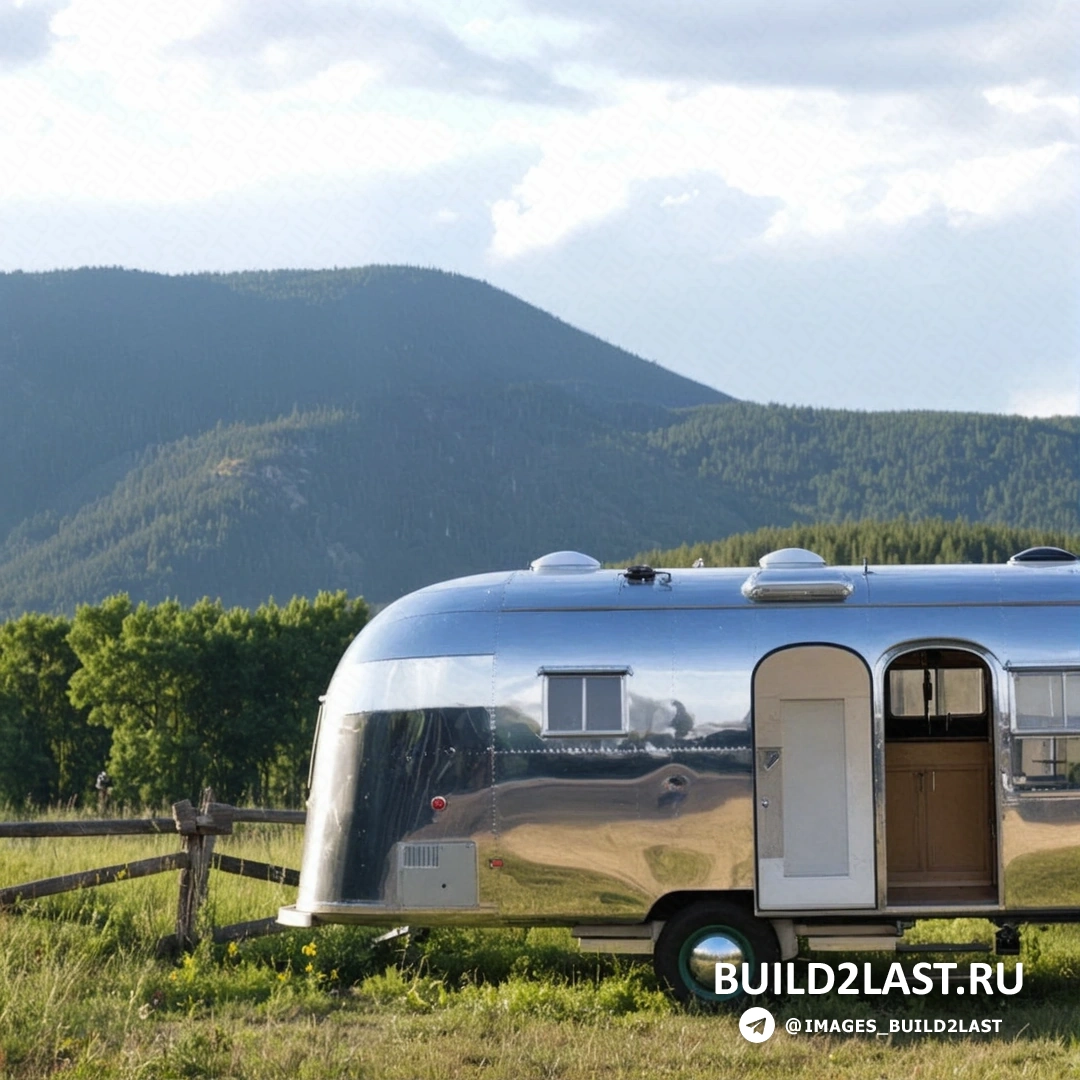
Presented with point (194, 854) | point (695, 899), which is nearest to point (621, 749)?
point (695, 899)

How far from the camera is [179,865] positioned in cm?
1223

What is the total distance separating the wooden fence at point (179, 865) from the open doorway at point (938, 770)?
4848 mm

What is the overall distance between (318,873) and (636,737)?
237 cm

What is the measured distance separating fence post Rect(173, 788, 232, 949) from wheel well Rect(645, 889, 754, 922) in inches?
145

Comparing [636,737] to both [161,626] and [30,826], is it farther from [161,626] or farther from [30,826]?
[161,626]

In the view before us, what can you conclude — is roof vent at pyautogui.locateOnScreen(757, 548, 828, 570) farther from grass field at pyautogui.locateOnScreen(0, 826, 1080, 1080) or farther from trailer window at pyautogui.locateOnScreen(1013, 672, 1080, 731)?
grass field at pyautogui.locateOnScreen(0, 826, 1080, 1080)

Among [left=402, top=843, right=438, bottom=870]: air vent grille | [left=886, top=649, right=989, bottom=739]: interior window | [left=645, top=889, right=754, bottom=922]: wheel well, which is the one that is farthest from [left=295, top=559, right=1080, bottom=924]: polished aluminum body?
[left=886, top=649, right=989, bottom=739]: interior window

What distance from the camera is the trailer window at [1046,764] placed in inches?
405

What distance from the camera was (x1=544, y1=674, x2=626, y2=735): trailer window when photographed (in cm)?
1048

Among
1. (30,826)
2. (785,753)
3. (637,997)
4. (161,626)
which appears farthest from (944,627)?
(161,626)

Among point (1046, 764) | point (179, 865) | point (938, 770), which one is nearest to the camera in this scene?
point (1046, 764)

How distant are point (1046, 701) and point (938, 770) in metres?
1.59

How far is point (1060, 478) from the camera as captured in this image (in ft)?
623

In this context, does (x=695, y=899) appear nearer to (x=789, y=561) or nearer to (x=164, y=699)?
(x=789, y=561)
